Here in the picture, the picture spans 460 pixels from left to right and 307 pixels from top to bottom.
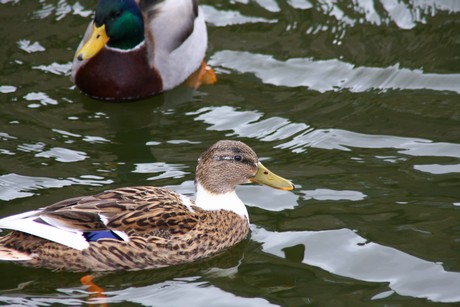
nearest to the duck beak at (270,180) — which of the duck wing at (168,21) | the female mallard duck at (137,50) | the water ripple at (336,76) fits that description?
the water ripple at (336,76)

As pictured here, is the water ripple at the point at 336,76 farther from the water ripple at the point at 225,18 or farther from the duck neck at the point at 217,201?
the duck neck at the point at 217,201

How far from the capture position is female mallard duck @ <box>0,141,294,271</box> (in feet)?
21.4

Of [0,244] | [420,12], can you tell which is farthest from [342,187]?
[420,12]

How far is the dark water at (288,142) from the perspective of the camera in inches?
258

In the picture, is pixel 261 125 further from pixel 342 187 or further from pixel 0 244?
pixel 0 244

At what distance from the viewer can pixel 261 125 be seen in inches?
348

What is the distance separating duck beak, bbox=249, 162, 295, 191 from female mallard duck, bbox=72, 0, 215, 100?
2.93 meters

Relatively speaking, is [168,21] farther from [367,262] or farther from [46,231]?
[367,262]

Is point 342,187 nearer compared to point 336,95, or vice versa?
point 342,187

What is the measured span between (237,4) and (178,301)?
5.75 meters

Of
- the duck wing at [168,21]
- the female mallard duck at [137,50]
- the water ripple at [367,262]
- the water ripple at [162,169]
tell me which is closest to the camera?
the water ripple at [367,262]

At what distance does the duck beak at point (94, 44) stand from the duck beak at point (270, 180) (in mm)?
Result: 2984

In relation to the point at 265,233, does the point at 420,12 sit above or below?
above

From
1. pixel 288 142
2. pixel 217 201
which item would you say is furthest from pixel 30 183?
pixel 288 142
